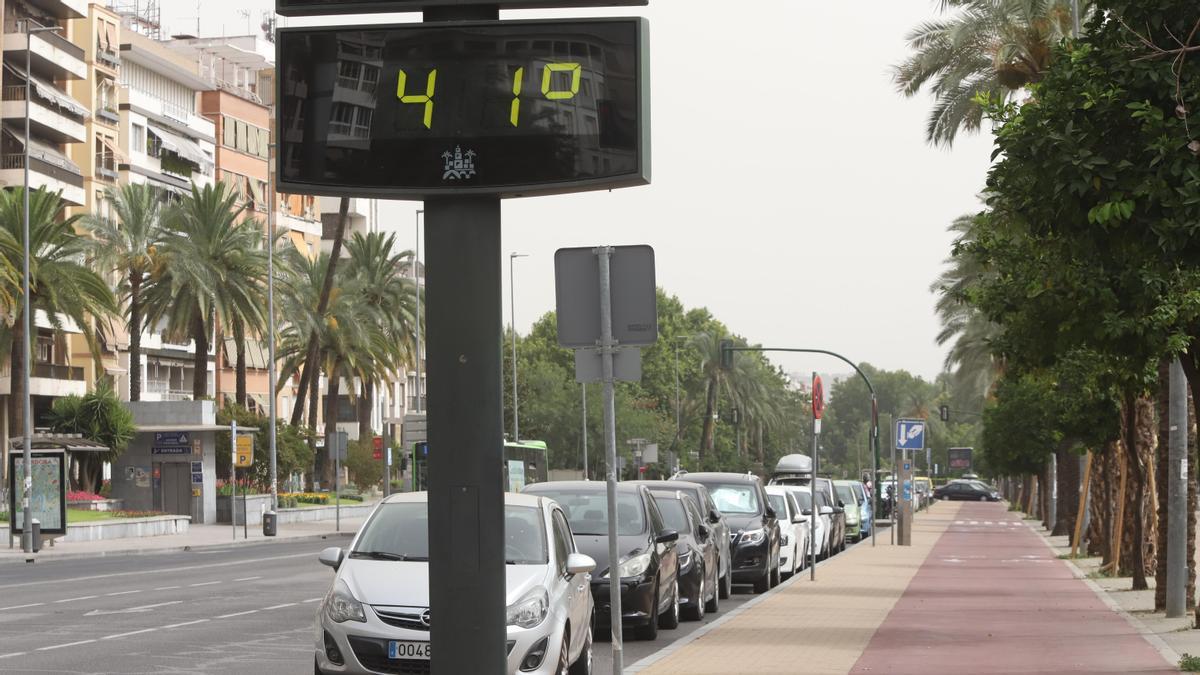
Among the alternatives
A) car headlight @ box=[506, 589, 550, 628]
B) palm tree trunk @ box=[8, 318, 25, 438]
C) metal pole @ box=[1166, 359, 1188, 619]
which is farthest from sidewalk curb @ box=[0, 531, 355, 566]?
car headlight @ box=[506, 589, 550, 628]

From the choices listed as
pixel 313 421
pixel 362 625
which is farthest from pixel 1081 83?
pixel 313 421

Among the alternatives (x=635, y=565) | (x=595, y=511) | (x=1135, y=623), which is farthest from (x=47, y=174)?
(x=1135, y=623)

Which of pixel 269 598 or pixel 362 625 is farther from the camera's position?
pixel 269 598

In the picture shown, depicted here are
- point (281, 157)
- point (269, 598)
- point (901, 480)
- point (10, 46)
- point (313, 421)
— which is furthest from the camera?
point (313, 421)

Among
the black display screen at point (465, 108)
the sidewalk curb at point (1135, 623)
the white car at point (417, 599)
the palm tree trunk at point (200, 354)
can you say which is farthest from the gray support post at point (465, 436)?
the palm tree trunk at point (200, 354)

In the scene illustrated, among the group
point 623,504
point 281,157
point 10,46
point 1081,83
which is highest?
point 10,46

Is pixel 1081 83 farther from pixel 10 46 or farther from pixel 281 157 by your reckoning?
pixel 10 46

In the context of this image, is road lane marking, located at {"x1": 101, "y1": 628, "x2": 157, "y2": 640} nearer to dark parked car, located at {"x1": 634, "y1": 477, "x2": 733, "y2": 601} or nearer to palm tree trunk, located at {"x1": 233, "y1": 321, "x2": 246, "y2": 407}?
dark parked car, located at {"x1": 634, "y1": 477, "x2": 733, "y2": 601}

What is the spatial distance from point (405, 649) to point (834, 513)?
105 feet

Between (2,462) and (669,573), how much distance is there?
58308 mm

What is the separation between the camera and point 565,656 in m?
13.1

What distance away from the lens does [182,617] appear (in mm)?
21141

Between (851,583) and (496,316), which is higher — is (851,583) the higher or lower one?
the lower one

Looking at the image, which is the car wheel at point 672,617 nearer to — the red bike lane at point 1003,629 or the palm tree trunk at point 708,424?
the red bike lane at point 1003,629
